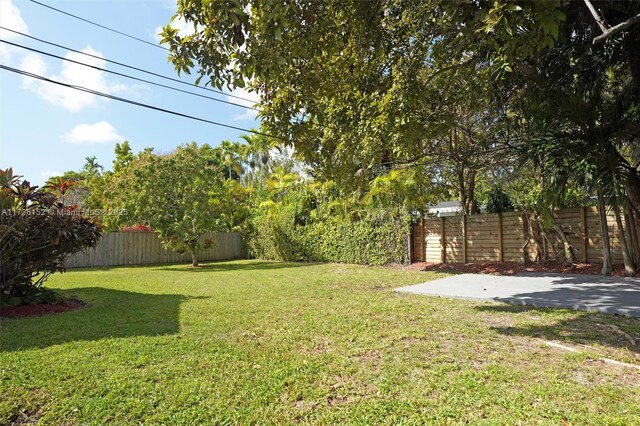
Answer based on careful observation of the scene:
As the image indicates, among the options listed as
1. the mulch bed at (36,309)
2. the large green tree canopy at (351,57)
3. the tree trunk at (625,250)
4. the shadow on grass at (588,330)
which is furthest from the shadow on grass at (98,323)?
the tree trunk at (625,250)

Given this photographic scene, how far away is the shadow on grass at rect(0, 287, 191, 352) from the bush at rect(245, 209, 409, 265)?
311 inches

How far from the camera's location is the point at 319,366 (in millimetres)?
3537

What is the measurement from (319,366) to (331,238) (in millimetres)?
11871

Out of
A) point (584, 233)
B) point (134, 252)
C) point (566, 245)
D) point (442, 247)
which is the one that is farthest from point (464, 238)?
point (134, 252)

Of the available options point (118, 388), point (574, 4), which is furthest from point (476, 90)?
point (118, 388)

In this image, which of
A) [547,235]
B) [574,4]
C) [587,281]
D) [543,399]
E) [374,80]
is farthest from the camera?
[547,235]

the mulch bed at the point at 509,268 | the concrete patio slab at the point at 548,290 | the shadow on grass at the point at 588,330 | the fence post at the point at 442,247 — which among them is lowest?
the shadow on grass at the point at 588,330

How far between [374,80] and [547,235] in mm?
7241

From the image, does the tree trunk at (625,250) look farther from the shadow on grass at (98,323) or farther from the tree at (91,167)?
the tree at (91,167)

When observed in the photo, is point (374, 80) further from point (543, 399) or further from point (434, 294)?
point (543, 399)

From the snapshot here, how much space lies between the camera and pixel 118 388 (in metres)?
3.08

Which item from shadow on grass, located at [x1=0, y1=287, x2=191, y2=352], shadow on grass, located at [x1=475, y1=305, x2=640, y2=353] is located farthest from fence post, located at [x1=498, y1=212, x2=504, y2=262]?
shadow on grass, located at [x1=0, y1=287, x2=191, y2=352]

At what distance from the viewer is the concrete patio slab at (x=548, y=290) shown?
229 inches

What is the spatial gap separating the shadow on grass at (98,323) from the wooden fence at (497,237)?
882 centimetres
